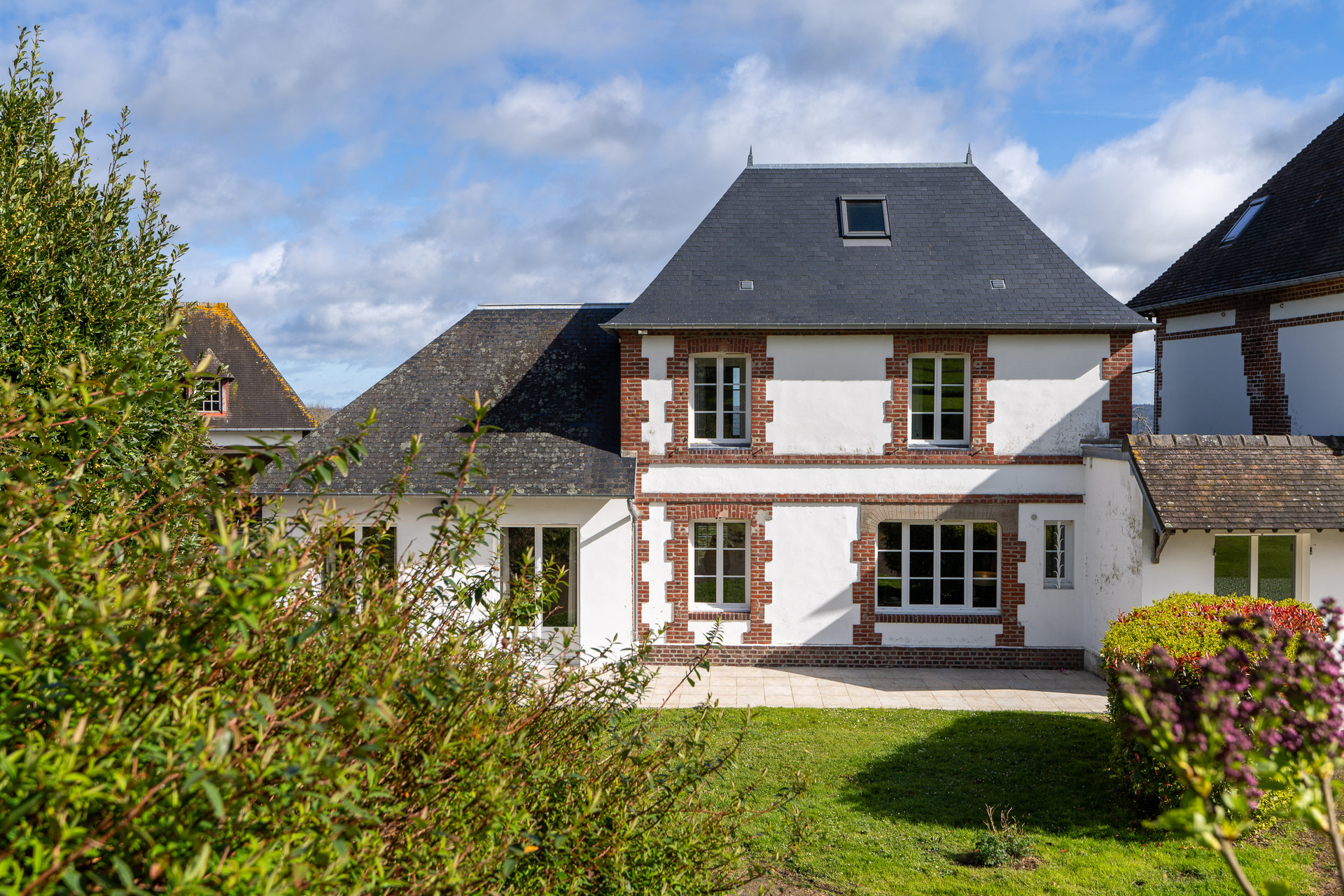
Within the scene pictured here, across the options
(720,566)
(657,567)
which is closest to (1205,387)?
(720,566)

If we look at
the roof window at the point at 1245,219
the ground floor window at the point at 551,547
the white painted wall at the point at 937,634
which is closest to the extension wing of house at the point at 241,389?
the ground floor window at the point at 551,547

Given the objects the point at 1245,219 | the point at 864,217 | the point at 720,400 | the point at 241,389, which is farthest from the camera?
the point at 241,389

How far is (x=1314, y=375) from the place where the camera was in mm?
13023

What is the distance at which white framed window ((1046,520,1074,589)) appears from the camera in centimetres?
1315

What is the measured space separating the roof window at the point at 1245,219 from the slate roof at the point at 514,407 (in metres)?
11.4

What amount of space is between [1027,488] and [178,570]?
485 inches

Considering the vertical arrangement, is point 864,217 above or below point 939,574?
above

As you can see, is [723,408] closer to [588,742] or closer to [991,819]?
[991,819]

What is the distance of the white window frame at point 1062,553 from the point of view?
13109 mm

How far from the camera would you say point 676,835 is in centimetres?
350

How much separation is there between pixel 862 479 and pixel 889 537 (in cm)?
101

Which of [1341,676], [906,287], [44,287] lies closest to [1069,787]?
[1341,676]

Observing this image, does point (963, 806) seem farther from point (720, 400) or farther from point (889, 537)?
point (720, 400)

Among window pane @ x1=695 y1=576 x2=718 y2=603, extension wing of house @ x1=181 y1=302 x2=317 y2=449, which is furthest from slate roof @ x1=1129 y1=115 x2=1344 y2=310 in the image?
extension wing of house @ x1=181 y1=302 x2=317 y2=449
